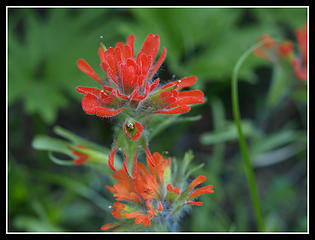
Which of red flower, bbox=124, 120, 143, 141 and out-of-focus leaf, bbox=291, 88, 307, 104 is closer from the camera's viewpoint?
red flower, bbox=124, 120, 143, 141

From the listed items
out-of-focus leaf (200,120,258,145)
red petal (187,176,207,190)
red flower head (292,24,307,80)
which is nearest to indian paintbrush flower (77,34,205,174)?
red petal (187,176,207,190)

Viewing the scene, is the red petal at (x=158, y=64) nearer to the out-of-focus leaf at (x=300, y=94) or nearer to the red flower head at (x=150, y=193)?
the red flower head at (x=150, y=193)

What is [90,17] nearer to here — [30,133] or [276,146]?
[30,133]

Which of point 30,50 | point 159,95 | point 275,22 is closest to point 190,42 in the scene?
point 275,22

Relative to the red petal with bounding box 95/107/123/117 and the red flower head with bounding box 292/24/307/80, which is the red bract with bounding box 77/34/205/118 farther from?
the red flower head with bounding box 292/24/307/80

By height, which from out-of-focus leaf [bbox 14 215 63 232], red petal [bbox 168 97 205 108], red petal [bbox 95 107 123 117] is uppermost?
red petal [bbox 168 97 205 108]

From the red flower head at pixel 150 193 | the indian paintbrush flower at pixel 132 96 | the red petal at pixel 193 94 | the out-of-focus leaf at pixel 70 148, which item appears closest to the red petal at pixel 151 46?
the indian paintbrush flower at pixel 132 96
